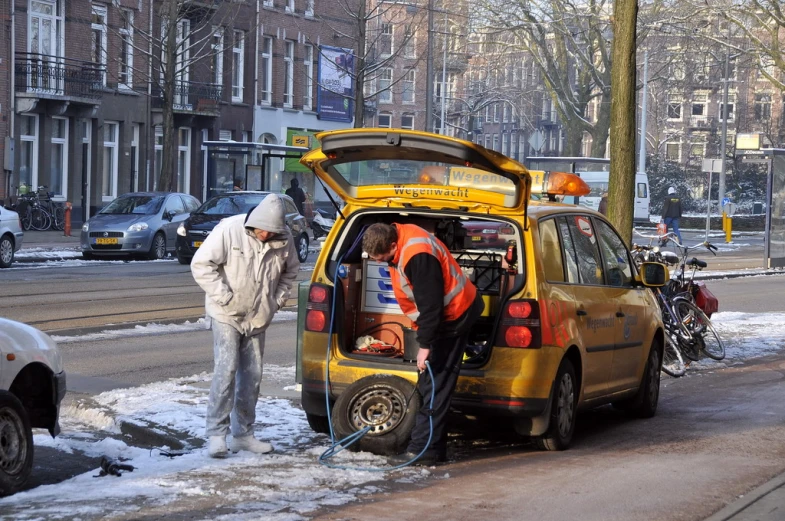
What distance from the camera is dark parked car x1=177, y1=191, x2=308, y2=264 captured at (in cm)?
2742

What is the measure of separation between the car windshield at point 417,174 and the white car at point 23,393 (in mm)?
2253

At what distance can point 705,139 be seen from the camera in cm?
9525

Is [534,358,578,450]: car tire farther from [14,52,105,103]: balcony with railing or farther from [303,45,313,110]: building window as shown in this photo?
[303,45,313,110]: building window

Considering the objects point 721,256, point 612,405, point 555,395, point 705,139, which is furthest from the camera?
point 705,139

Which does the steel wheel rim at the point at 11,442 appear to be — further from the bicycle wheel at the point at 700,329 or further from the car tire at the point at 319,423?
the bicycle wheel at the point at 700,329

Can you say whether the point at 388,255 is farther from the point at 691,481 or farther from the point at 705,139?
the point at 705,139

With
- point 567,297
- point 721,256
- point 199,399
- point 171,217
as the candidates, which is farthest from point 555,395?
point 721,256

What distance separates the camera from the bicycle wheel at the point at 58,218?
1564 inches

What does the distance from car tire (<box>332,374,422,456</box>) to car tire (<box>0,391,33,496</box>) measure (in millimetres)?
1888

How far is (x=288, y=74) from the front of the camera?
56.9 metres

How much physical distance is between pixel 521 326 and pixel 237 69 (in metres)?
46.4

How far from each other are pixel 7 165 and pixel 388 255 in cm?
3278

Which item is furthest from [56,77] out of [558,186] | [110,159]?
[558,186]

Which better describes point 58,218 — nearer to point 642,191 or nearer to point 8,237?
point 8,237
